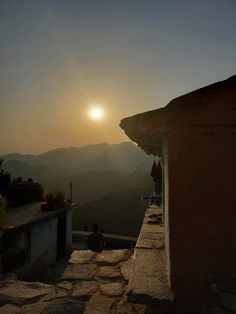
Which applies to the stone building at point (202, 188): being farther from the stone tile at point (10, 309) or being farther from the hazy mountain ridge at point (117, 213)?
the hazy mountain ridge at point (117, 213)

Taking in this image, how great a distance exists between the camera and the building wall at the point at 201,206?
3.54 meters

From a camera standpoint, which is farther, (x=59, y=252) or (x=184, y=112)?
(x=59, y=252)

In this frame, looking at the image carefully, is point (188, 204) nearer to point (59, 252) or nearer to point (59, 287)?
point (59, 287)

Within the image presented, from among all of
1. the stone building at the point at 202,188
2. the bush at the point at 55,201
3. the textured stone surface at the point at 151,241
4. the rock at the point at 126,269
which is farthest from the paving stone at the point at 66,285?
the bush at the point at 55,201

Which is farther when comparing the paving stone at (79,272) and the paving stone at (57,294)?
the paving stone at (79,272)

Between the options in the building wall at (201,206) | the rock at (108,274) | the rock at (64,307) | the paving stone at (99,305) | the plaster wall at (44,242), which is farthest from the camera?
the plaster wall at (44,242)

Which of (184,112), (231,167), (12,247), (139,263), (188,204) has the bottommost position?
(12,247)

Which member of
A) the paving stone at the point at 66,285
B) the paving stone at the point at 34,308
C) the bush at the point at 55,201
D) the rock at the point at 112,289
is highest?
the bush at the point at 55,201

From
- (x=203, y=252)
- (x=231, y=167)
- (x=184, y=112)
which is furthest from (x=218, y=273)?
(x=184, y=112)

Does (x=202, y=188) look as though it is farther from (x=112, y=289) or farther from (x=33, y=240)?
(x=33, y=240)

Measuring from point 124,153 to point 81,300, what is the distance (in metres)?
132

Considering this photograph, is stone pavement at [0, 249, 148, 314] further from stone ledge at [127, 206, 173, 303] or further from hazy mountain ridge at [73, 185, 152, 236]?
hazy mountain ridge at [73, 185, 152, 236]

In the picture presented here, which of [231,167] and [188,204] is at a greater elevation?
[231,167]

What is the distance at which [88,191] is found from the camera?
57219 millimetres
